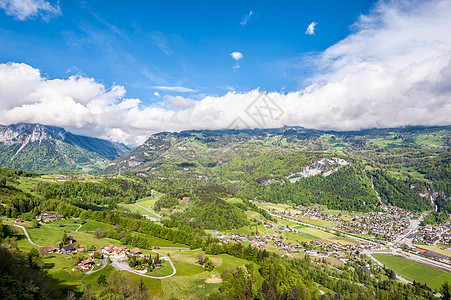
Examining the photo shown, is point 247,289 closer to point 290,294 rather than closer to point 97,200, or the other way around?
point 290,294

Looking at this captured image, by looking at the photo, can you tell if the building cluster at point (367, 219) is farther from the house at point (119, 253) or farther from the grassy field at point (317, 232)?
the house at point (119, 253)

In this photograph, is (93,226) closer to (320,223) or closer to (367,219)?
(320,223)

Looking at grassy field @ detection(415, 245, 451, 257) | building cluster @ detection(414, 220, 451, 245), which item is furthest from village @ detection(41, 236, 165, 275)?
→ building cluster @ detection(414, 220, 451, 245)

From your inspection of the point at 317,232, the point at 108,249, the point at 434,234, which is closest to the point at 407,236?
the point at 434,234

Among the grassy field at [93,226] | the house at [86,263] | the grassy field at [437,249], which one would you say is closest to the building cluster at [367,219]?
the grassy field at [437,249]

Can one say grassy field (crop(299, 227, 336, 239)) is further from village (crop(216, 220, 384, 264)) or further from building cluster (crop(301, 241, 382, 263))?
building cluster (crop(301, 241, 382, 263))

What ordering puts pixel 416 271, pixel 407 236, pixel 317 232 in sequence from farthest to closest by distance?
pixel 317 232 → pixel 407 236 → pixel 416 271

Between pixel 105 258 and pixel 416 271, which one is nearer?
pixel 105 258

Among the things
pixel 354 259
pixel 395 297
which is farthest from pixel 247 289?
pixel 354 259

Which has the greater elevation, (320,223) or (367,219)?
(320,223)
